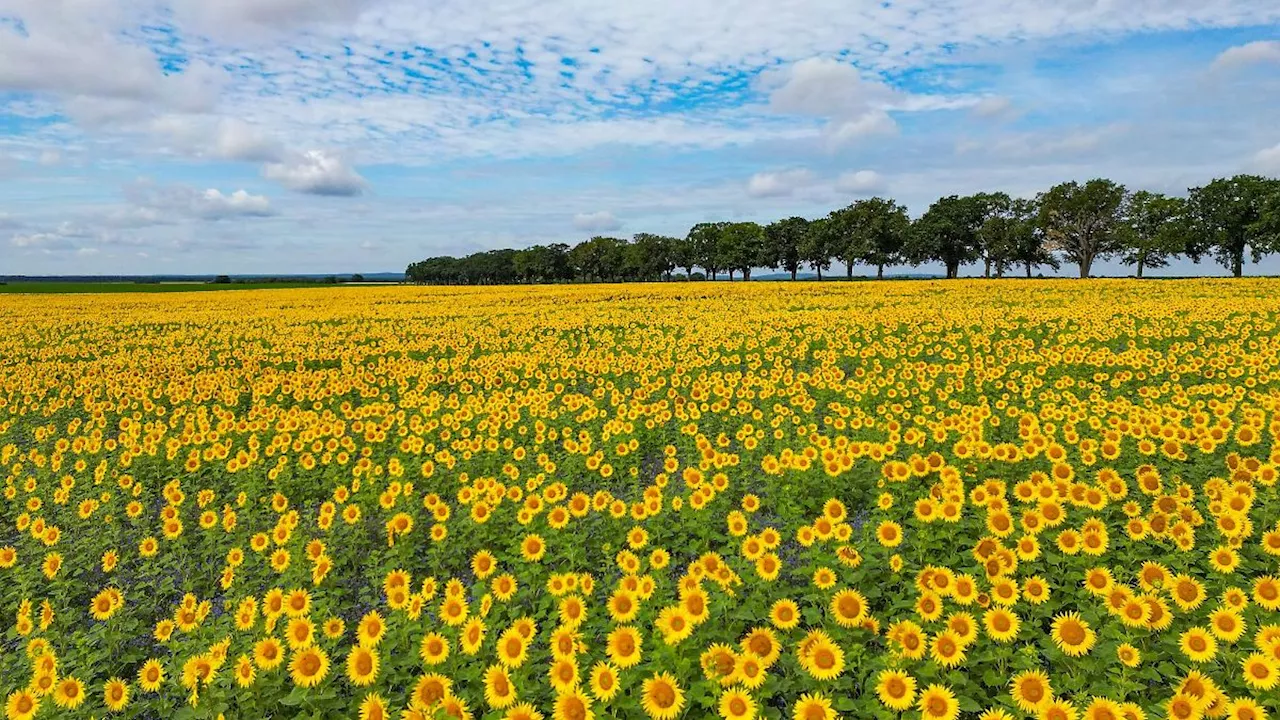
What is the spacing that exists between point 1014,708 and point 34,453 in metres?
10.5

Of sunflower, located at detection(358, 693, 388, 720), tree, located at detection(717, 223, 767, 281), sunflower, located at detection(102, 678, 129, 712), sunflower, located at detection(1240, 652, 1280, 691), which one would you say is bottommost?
sunflower, located at detection(102, 678, 129, 712)

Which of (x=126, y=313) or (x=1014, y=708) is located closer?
(x=1014, y=708)

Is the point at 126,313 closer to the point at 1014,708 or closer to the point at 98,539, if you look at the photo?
the point at 98,539

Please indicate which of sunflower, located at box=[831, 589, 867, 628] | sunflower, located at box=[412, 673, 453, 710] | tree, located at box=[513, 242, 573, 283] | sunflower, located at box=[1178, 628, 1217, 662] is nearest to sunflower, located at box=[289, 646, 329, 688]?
sunflower, located at box=[412, 673, 453, 710]

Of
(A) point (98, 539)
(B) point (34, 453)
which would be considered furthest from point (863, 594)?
(B) point (34, 453)

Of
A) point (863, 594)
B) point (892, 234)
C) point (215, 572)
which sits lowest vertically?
point (215, 572)

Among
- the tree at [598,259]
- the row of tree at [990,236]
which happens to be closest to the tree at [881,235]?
the row of tree at [990,236]

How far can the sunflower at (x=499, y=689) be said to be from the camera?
3.56m

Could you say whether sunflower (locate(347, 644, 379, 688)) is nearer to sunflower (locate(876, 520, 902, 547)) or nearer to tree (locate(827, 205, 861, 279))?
sunflower (locate(876, 520, 902, 547))

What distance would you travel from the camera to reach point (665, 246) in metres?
114

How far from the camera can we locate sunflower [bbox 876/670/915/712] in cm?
337

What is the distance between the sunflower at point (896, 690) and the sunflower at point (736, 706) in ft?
2.25

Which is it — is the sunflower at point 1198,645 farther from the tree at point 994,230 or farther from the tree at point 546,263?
the tree at point 546,263

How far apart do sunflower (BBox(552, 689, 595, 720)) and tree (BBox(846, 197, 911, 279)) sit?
9084 cm
